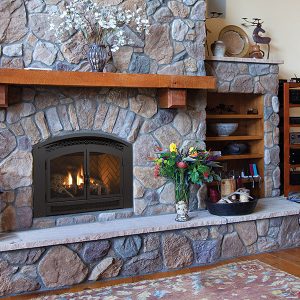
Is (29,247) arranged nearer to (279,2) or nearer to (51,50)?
(51,50)

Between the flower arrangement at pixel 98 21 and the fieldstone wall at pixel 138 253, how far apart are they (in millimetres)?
1581

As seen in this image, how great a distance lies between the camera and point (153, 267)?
3.29 meters

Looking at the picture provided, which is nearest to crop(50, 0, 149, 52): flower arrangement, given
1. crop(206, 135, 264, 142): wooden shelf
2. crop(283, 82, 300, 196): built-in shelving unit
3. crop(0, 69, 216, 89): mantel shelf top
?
crop(0, 69, 216, 89): mantel shelf top

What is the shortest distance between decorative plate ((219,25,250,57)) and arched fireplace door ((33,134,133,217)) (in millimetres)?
1693

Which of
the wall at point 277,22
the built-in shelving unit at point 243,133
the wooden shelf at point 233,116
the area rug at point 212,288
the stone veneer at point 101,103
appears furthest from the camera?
the wall at point 277,22

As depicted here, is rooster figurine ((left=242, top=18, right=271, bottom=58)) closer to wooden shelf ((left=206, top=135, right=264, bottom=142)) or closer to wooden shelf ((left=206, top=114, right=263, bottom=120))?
wooden shelf ((left=206, top=114, right=263, bottom=120))

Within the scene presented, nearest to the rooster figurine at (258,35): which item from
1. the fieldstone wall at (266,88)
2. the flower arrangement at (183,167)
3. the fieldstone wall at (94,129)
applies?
the fieldstone wall at (266,88)

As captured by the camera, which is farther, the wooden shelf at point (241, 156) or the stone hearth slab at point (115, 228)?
the wooden shelf at point (241, 156)

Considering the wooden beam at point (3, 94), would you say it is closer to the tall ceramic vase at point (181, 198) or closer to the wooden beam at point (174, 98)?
the wooden beam at point (174, 98)

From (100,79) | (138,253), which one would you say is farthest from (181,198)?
(100,79)

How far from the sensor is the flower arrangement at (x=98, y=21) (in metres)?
3.24

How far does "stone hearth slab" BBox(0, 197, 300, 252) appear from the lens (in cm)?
292

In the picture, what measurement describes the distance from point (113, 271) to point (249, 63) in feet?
8.10

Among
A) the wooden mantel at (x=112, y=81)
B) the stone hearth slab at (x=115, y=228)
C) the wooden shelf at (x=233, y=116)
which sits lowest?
the stone hearth slab at (x=115, y=228)
